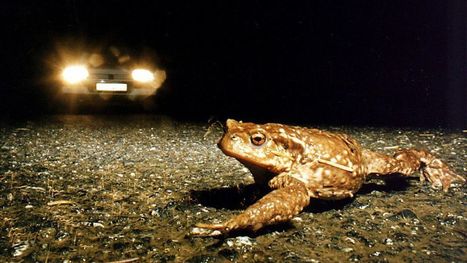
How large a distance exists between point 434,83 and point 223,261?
480 inches

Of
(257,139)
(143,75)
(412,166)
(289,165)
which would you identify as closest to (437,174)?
(412,166)

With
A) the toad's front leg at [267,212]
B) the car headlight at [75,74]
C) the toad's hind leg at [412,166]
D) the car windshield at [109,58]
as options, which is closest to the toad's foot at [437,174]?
the toad's hind leg at [412,166]

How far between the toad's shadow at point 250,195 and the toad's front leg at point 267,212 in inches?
19.3

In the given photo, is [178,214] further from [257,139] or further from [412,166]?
[412,166]

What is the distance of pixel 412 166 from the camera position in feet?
11.1

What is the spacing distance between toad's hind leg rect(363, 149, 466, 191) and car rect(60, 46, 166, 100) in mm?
6110

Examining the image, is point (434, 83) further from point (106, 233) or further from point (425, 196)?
point (106, 233)

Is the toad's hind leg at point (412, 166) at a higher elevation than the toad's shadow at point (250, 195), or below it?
higher

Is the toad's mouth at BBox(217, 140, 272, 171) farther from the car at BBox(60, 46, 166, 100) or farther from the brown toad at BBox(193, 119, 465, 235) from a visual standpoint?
the car at BBox(60, 46, 166, 100)

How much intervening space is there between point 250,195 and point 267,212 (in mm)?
973

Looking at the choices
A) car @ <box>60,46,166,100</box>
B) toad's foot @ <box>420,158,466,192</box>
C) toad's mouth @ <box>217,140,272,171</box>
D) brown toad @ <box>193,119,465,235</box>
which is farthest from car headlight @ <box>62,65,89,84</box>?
toad's foot @ <box>420,158,466,192</box>

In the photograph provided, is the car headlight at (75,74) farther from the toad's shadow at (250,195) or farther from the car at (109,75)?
the toad's shadow at (250,195)

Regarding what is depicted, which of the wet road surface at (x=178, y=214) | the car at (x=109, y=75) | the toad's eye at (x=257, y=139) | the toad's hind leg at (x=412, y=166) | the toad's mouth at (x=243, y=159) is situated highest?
the car at (x=109, y=75)

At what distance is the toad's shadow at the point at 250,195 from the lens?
3.02 m
